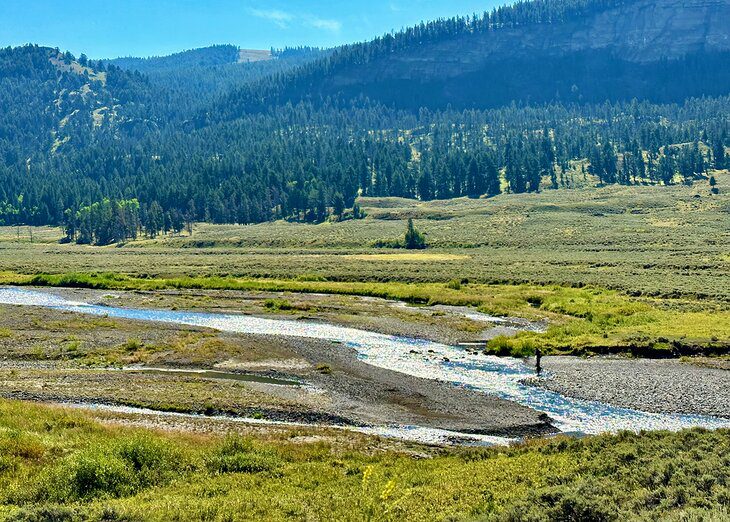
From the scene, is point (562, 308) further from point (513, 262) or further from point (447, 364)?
point (513, 262)

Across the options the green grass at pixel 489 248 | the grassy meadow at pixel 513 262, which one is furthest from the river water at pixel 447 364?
the green grass at pixel 489 248

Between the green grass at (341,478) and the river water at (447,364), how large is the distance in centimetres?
589

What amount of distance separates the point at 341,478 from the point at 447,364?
69.1 ft

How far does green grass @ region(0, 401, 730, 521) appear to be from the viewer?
1936 cm

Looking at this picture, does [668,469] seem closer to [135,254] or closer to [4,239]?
[135,254]

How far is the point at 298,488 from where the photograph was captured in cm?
2370

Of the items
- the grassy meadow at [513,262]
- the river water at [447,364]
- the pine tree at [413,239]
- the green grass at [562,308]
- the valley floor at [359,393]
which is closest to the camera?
the valley floor at [359,393]

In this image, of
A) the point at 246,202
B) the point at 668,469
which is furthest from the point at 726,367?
the point at 246,202

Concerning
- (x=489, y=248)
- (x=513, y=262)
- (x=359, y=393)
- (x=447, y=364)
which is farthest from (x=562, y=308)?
(x=489, y=248)

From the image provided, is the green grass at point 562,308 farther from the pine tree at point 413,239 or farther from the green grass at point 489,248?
the pine tree at point 413,239

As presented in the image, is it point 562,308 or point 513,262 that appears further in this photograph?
point 513,262

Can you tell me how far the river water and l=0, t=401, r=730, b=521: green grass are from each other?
5889mm

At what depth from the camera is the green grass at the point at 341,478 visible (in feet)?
63.5

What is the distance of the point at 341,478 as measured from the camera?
24.9 m
